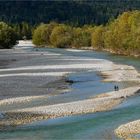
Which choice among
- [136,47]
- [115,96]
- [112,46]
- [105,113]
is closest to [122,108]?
[105,113]

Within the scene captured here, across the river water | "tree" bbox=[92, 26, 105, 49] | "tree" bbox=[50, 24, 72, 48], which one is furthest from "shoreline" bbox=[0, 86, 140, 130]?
"tree" bbox=[50, 24, 72, 48]

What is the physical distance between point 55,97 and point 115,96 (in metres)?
6.38

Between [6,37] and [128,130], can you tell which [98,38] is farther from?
[128,130]

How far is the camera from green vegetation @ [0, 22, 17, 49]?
135875mm

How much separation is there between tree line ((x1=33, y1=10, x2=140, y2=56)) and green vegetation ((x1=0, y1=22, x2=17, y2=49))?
91.0 ft

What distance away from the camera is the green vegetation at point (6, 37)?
136 m

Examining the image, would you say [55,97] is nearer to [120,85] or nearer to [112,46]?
[120,85]

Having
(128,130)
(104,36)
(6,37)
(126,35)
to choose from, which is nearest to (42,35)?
(104,36)

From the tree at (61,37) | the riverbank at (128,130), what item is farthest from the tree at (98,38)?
the riverbank at (128,130)

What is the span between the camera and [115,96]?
50.8 meters

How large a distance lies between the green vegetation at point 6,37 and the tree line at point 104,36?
91.0 ft

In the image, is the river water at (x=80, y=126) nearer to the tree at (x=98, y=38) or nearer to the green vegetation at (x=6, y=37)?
the green vegetation at (x=6, y=37)

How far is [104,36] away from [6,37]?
30.9 metres

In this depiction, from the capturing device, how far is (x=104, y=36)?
14825 centimetres
